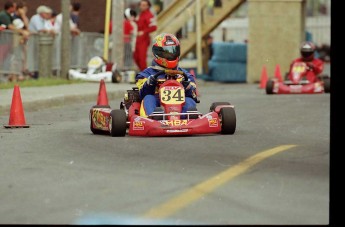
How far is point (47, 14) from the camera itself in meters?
29.5

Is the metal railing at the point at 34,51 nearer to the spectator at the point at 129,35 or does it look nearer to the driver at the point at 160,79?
the spectator at the point at 129,35

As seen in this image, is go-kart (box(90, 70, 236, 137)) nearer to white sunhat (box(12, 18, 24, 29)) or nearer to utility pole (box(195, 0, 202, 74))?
white sunhat (box(12, 18, 24, 29))

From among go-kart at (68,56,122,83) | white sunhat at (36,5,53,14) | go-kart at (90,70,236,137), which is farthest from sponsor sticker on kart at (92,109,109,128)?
white sunhat at (36,5,53,14)

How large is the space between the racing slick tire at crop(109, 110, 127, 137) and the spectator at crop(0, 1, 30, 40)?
12479 mm

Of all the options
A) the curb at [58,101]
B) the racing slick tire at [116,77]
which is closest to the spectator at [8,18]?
the racing slick tire at [116,77]

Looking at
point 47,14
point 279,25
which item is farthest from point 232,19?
point 47,14

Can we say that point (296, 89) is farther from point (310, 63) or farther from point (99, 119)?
point (99, 119)

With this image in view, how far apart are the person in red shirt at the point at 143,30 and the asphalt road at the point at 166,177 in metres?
16.0

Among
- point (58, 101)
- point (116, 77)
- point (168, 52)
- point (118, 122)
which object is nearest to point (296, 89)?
point (116, 77)

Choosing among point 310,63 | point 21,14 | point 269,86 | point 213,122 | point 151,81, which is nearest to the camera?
point 213,122

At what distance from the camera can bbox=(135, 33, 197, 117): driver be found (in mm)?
14664

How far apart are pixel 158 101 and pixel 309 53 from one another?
13.1m

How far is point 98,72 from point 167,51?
14958mm

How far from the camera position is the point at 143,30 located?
106 ft
